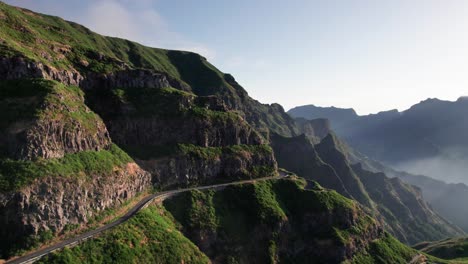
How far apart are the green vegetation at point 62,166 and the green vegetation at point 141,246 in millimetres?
16839

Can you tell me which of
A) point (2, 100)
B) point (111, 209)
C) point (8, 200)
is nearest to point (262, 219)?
point (111, 209)

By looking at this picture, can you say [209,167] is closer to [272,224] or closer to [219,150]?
[219,150]

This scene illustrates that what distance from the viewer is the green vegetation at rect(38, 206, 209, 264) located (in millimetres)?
71750

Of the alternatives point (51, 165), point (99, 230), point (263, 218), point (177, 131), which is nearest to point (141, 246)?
point (99, 230)

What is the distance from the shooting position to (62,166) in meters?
82.5

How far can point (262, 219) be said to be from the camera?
12000 cm

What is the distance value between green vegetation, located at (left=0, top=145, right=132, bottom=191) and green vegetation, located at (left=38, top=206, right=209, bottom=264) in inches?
663

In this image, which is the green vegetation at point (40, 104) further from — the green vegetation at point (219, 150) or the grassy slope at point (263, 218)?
the grassy slope at point (263, 218)

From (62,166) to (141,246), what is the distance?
2759 cm

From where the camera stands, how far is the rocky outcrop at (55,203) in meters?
68.2

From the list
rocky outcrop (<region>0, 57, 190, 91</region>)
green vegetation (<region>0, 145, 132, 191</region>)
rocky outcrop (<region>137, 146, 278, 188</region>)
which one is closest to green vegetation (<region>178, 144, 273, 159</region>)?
rocky outcrop (<region>137, 146, 278, 188</region>)

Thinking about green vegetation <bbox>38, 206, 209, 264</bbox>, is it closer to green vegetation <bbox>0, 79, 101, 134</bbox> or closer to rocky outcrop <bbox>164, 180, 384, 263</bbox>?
rocky outcrop <bbox>164, 180, 384, 263</bbox>

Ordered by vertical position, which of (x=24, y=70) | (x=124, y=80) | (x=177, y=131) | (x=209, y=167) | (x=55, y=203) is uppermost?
(x=124, y=80)

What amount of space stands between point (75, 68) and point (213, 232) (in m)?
77.4
